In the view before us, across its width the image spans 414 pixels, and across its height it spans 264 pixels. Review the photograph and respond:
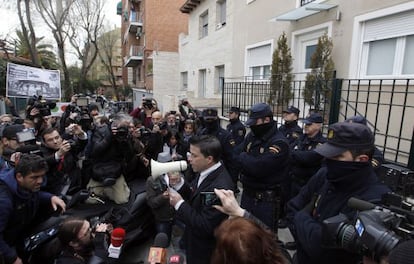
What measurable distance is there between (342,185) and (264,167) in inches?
53.7

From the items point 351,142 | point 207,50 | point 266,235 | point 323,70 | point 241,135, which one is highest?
point 207,50

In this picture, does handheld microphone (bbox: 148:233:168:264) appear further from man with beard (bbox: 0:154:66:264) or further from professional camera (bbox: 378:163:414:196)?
man with beard (bbox: 0:154:66:264)

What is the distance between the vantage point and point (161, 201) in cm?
345

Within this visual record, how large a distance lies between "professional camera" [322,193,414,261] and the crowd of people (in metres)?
0.16

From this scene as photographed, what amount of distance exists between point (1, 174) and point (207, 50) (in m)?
12.9

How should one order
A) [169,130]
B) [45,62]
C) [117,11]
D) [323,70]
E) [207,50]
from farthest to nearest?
[117,11]
[45,62]
[207,50]
[323,70]
[169,130]

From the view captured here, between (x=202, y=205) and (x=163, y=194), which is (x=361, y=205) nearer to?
(x=202, y=205)

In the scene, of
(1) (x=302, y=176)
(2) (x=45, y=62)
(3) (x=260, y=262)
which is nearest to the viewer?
Answer: (3) (x=260, y=262)

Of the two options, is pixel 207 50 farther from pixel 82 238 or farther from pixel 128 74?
pixel 128 74

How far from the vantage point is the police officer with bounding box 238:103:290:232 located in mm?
3168

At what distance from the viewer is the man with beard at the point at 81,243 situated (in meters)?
2.32

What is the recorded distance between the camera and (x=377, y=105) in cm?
452

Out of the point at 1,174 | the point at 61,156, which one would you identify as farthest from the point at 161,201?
the point at 1,174

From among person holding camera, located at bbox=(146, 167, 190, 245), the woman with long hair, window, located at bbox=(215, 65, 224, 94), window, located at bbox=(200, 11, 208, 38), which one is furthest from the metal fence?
window, located at bbox=(200, 11, 208, 38)
